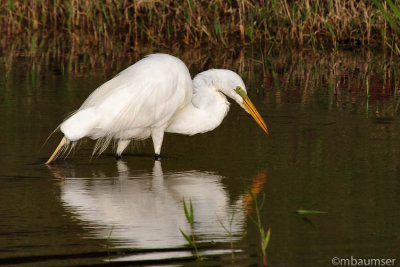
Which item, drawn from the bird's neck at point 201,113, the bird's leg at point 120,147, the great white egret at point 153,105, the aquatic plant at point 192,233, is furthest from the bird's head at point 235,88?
the aquatic plant at point 192,233

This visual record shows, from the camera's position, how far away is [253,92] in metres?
9.00

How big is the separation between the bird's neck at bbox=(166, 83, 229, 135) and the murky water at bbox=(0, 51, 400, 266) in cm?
17

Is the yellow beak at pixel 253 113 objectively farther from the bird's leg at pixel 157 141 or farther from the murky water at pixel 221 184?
the bird's leg at pixel 157 141

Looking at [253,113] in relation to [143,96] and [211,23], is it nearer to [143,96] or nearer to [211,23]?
[143,96]

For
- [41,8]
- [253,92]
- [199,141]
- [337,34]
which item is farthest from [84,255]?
[41,8]

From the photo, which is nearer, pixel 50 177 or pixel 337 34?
pixel 50 177

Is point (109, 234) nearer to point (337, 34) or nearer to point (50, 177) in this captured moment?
point (50, 177)

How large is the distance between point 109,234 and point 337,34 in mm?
7823

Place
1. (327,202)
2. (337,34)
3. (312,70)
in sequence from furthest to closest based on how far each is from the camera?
(337,34) < (312,70) < (327,202)

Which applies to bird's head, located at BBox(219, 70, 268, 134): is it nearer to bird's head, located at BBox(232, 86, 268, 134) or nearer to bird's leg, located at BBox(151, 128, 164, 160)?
bird's head, located at BBox(232, 86, 268, 134)

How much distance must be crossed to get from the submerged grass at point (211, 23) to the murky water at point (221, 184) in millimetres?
2350

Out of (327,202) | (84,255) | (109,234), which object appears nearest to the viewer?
(84,255)

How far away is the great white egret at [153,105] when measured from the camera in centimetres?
631

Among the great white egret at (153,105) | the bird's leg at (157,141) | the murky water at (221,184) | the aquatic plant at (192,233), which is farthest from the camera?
the bird's leg at (157,141)
